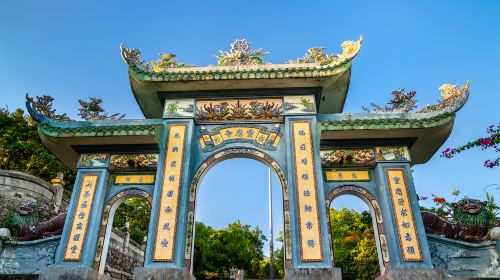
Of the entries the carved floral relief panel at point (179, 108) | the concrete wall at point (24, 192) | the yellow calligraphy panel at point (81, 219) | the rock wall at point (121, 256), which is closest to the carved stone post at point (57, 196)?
the concrete wall at point (24, 192)

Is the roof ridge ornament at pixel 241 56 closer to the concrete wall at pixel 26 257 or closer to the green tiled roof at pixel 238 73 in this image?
the green tiled roof at pixel 238 73

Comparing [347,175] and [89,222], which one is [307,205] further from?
[89,222]

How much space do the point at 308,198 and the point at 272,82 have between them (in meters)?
2.92

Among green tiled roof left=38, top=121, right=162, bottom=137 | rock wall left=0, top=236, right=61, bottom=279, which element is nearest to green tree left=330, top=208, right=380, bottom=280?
Result: green tiled roof left=38, top=121, right=162, bottom=137

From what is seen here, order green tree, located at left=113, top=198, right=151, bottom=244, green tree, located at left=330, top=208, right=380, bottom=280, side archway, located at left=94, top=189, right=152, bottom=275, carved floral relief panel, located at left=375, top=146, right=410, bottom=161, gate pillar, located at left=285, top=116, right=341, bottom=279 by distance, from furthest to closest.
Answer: green tree, located at left=113, top=198, right=151, bottom=244 → green tree, located at left=330, top=208, right=380, bottom=280 → carved floral relief panel, located at left=375, top=146, right=410, bottom=161 → side archway, located at left=94, top=189, right=152, bottom=275 → gate pillar, located at left=285, top=116, right=341, bottom=279

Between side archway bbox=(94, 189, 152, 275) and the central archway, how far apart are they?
1.22 m

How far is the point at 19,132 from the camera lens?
22609 millimetres

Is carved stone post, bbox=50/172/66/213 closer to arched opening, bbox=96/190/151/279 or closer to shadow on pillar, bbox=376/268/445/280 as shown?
arched opening, bbox=96/190/151/279

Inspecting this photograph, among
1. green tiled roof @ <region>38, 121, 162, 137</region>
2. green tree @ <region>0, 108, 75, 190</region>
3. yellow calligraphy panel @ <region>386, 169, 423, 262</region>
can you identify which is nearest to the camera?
yellow calligraphy panel @ <region>386, 169, 423, 262</region>

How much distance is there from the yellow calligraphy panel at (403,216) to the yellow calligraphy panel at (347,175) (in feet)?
1.69

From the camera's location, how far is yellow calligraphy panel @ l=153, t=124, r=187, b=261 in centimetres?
709

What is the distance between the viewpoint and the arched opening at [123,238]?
8242 mm

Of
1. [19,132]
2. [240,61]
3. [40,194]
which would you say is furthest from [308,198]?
[19,132]

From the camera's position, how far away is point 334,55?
29.9ft
